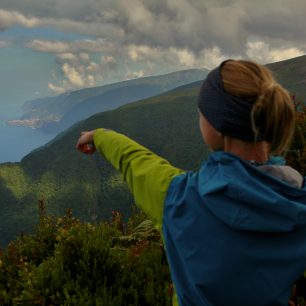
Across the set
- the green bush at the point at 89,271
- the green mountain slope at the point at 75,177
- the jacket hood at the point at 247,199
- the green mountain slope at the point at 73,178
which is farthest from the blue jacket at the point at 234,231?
the green mountain slope at the point at 75,177

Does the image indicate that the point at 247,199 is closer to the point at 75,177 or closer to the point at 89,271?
the point at 89,271

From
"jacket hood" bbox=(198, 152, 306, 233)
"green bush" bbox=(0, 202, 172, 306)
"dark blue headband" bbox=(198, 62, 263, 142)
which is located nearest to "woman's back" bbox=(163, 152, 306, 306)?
"jacket hood" bbox=(198, 152, 306, 233)

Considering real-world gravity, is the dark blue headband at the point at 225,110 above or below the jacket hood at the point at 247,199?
above

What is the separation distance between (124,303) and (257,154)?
243 cm

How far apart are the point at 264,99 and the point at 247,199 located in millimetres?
403

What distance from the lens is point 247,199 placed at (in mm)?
1520

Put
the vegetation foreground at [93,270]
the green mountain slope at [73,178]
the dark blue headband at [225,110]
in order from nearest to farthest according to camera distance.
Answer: the dark blue headband at [225,110] < the vegetation foreground at [93,270] < the green mountain slope at [73,178]

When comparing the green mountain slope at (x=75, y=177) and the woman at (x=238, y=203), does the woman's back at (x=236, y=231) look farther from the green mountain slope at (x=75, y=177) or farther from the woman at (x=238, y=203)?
the green mountain slope at (x=75, y=177)

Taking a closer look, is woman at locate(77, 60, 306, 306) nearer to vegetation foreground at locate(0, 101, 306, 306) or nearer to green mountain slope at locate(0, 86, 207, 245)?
vegetation foreground at locate(0, 101, 306, 306)

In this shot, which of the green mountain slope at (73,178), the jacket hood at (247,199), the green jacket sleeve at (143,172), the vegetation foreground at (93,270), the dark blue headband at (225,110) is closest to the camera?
the jacket hood at (247,199)

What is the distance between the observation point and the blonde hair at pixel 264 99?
159 centimetres

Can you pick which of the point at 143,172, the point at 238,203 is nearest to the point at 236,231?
the point at 238,203

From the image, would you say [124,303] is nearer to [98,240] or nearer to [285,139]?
[98,240]

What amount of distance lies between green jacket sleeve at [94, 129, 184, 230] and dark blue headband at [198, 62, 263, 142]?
290 mm
